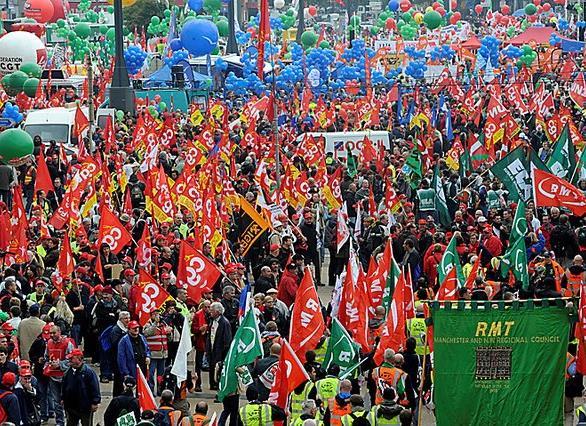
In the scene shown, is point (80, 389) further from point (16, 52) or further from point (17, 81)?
A: point (16, 52)

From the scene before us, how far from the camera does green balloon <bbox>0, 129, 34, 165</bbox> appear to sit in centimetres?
2833

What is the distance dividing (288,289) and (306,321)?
3.01 metres

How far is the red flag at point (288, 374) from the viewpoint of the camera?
14828 millimetres

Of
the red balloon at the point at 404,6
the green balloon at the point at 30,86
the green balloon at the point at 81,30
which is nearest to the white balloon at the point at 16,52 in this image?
the green balloon at the point at 30,86

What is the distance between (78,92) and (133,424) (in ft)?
108

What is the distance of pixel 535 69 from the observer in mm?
57125

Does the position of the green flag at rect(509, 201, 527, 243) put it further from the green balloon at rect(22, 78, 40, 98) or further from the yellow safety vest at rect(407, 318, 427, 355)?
the green balloon at rect(22, 78, 40, 98)

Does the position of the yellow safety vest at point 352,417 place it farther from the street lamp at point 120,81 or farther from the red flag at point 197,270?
the street lamp at point 120,81

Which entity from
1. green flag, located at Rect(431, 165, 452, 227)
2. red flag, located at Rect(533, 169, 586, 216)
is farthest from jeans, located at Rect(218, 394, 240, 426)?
green flag, located at Rect(431, 165, 452, 227)

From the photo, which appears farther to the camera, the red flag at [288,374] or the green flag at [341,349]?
the green flag at [341,349]

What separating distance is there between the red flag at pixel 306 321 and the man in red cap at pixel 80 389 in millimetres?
1936

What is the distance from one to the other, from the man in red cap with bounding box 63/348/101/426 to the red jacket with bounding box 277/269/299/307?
4.01 meters

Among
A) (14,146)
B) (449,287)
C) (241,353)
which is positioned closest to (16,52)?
(14,146)

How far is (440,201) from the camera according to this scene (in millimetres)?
25766
